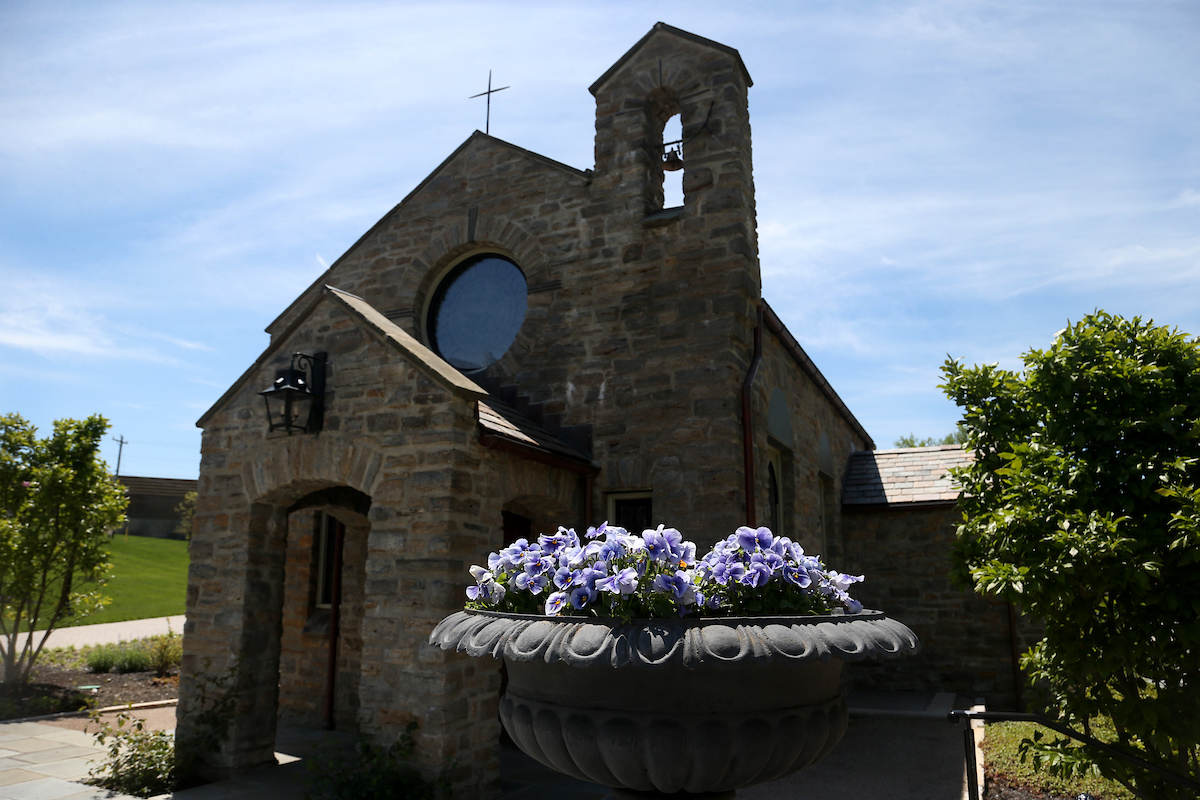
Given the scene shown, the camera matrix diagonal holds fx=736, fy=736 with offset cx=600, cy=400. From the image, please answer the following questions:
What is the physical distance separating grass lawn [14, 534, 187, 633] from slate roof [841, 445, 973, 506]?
621 inches

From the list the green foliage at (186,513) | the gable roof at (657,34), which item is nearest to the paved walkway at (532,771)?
the gable roof at (657,34)

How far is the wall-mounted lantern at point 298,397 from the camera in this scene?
6.71 meters

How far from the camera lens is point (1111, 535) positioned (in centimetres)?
412

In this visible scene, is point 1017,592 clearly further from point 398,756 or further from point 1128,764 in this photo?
point 398,756

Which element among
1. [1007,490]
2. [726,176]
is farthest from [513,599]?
[726,176]

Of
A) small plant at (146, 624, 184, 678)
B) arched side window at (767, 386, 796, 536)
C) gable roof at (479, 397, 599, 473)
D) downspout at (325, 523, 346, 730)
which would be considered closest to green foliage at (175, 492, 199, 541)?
small plant at (146, 624, 184, 678)

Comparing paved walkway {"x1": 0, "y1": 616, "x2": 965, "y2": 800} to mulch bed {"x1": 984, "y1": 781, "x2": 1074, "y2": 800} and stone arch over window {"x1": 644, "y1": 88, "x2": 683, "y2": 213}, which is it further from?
stone arch over window {"x1": 644, "y1": 88, "x2": 683, "y2": 213}

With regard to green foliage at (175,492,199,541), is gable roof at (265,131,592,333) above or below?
above

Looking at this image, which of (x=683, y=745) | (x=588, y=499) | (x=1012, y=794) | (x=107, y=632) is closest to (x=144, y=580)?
(x=107, y=632)

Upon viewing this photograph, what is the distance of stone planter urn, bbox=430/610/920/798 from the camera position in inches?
94.1

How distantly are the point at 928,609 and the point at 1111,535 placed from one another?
8.33 metres

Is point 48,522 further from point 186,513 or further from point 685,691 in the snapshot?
point 186,513

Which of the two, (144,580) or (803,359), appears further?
(144,580)

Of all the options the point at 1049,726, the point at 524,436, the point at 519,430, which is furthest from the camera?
the point at 519,430
